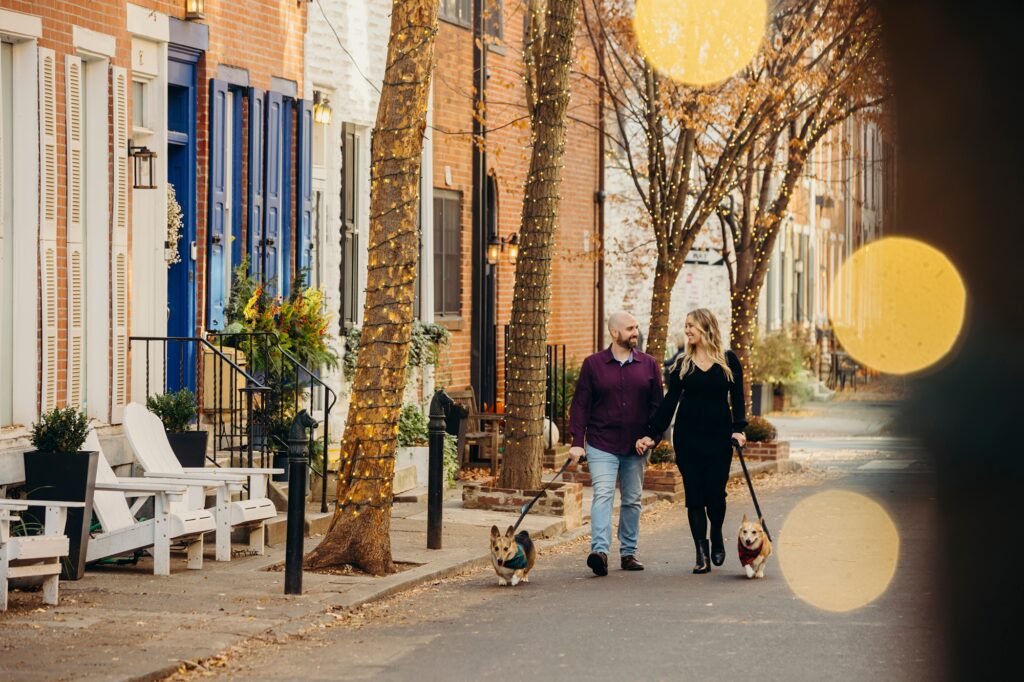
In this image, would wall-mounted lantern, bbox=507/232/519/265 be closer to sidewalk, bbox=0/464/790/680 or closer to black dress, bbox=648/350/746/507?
sidewalk, bbox=0/464/790/680

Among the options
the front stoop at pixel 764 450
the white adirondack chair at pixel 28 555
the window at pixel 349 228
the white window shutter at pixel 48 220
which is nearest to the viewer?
the white adirondack chair at pixel 28 555

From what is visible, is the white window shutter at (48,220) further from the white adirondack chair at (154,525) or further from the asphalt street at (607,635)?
the asphalt street at (607,635)

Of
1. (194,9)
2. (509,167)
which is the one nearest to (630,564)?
(194,9)

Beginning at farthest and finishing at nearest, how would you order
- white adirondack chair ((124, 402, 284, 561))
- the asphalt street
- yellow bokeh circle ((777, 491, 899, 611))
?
white adirondack chair ((124, 402, 284, 561)) < yellow bokeh circle ((777, 491, 899, 611)) < the asphalt street

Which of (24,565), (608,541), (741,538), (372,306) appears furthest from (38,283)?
(741,538)

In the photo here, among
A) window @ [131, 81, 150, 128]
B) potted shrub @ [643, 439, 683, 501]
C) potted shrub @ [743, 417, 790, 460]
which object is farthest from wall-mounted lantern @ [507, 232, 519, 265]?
window @ [131, 81, 150, 128]

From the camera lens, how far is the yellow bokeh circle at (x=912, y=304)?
35.2 inches

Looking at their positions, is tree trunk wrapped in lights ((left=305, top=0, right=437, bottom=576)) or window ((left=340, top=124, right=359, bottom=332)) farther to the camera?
window ((left=340, top=124, right=359, bottom=332))

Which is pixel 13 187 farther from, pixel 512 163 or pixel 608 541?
pixel 512 163

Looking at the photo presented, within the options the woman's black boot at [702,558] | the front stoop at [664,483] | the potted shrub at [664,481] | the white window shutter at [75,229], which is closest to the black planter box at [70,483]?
the white window shutter at [75,229]

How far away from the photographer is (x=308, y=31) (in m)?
16.9

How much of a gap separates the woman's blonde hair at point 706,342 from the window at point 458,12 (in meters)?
10.4

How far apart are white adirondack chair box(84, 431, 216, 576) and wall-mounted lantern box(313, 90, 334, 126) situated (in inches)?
280

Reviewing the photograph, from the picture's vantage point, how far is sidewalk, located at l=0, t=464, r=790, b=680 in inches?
288
